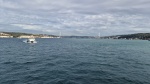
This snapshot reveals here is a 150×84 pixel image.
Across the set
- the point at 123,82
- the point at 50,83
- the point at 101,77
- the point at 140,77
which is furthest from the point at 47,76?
the point at 140,77

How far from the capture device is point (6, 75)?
37.1 m

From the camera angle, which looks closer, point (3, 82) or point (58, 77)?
point (3, 82)

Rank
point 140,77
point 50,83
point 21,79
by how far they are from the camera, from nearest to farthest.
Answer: point 50,83, point 21,79, point 140,77

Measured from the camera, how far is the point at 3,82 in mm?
31984

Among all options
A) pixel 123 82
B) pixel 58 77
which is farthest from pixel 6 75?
pixel 123 82

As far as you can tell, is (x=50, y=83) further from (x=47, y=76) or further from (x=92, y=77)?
(x=92, y=77)

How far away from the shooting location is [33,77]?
1389 inches

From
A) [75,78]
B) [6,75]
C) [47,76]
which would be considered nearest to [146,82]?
[75,78]

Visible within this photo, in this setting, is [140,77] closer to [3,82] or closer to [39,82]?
[39,82]

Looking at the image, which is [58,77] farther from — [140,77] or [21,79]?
[140,77]

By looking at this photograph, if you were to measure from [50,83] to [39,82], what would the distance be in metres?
2.14

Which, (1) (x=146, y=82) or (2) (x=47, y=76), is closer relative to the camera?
(1) (x=146, y=82)

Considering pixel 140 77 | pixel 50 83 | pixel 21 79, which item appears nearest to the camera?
pixel 50 83

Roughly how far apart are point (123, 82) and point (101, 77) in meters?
4.90
